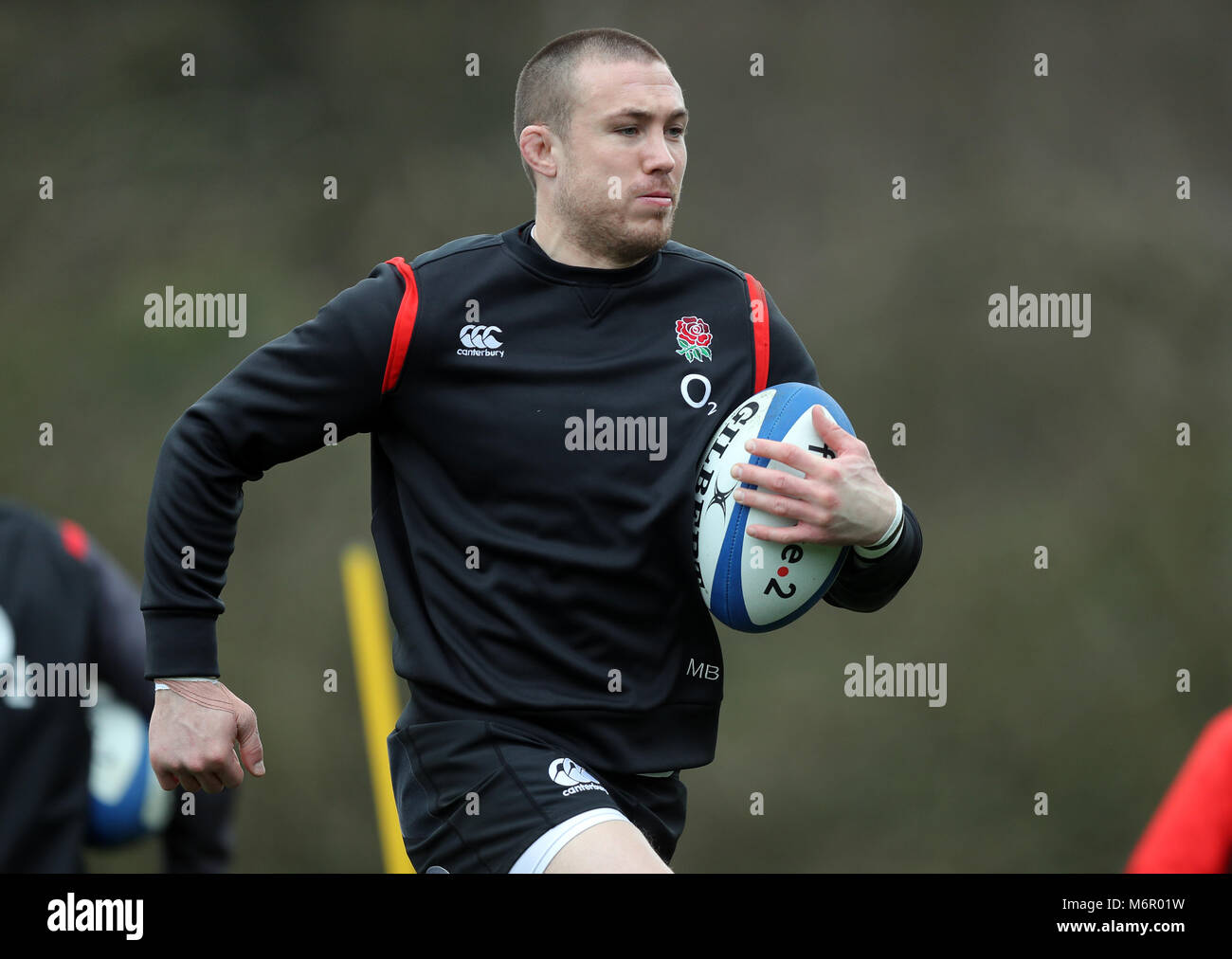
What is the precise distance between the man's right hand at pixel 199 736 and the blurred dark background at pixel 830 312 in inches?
271

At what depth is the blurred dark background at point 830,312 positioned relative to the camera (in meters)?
9.90

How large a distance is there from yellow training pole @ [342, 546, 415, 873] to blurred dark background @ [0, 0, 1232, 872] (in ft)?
0.73

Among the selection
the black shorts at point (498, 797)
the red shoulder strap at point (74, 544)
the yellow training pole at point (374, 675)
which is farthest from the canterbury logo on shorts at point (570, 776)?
the yellow training pole at point (374, 675)

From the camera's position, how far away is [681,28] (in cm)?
1043

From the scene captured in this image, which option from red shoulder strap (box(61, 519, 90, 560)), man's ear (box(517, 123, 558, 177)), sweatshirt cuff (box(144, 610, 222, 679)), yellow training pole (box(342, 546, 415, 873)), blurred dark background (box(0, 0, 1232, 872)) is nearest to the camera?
sweatshirt cuff (box(144, 610, 222, 679))

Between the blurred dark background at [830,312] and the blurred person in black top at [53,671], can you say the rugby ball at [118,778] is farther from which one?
the blurred dark background at [830,312]

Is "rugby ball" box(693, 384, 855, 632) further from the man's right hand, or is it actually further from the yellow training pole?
the yellow training pole

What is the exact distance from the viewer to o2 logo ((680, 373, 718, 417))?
10.9 ft

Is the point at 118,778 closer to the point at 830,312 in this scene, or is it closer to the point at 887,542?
the point at 887,542

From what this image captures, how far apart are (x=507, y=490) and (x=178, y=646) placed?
2.33 ft

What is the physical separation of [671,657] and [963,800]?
6.98m

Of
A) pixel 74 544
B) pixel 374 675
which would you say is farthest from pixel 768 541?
pixel 374 675

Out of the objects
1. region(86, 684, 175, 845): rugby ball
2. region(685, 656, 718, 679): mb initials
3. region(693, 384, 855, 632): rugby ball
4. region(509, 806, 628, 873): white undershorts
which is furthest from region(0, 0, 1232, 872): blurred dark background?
region(509, 806, 628, 873): white undershorts
